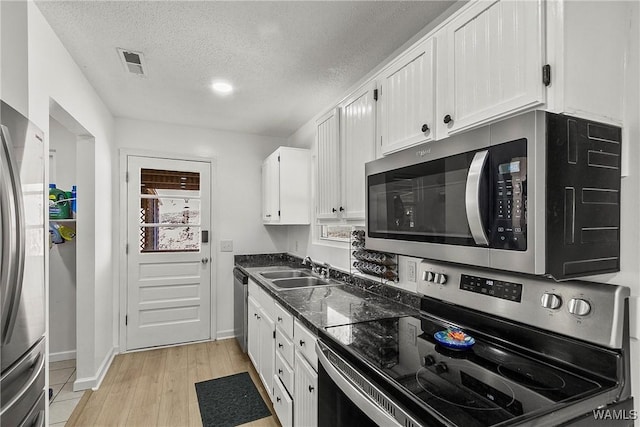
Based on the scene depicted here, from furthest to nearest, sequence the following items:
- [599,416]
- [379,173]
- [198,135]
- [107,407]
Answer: [198,135], [107,407], [379,173], [599,416]

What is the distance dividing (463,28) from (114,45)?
200cm

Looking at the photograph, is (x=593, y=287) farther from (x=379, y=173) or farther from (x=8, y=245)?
(x=8, y=245)

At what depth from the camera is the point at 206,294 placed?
3.74 metres

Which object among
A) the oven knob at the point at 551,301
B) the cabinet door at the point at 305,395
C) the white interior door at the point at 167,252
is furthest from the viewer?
the white interior door at the point at 167,252

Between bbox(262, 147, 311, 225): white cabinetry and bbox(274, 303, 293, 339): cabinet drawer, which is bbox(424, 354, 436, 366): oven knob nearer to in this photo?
bbox(274, 303, 293, 339): cabinet drawer

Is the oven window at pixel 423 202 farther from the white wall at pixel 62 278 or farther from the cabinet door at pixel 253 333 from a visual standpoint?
the white wall at pixel 62 278

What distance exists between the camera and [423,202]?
1.25 m

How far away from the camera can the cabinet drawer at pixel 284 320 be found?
1.89 metres

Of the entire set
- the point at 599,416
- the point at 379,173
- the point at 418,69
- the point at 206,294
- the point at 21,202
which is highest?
the point at 418,69

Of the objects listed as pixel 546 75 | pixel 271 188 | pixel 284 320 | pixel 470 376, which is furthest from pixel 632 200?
pixel 271 188

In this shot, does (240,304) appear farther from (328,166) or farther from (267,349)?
(328,166)

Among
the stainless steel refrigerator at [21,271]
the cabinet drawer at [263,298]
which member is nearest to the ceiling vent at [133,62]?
the stainless steel refrigerator at [21,271]

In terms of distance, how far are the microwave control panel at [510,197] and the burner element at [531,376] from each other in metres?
0.42

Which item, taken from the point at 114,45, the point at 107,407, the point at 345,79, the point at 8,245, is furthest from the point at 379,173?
the point at 107,407
